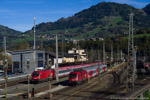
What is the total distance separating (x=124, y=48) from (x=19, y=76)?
3957 inches

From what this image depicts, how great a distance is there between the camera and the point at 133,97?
17.6 metres

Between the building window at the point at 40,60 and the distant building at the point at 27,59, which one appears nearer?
the distant building at the point at 27,59

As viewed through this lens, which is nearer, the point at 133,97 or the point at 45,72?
the point at 133,97

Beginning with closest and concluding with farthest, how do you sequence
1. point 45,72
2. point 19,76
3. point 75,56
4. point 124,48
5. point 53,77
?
1. point 45,72
2. point 53,77
3. point 19,76
4. point 75,56
5. point 124,48

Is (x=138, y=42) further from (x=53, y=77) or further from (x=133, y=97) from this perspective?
(x=133, y=97)

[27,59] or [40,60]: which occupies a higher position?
[27,59]

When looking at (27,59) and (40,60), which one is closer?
(27,59)

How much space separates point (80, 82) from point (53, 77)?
902 cm

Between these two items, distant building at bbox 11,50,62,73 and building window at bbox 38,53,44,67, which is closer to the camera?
distant building at bbox 11,50,62,73

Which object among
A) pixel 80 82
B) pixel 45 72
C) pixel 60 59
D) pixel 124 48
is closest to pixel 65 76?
pixel 45 72

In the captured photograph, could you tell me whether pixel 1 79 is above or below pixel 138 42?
below

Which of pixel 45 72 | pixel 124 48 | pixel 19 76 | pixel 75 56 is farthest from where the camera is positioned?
pixel 124 48

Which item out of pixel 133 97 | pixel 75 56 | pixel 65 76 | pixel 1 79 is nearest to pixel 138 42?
pixel 75 56

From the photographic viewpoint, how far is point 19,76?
55.8 metres
